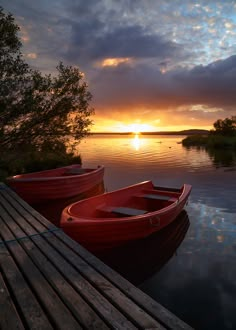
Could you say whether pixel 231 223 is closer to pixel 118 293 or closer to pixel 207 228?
pixel 207 228

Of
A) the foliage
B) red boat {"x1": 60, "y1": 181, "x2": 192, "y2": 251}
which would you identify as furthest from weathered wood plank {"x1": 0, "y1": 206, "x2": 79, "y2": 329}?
the foliage

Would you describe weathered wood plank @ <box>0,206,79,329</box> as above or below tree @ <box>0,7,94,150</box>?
below

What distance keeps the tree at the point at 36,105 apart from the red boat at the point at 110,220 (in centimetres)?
420

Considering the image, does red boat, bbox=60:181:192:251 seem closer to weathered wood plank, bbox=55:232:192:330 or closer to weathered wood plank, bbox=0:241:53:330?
weathered wood plank, bbox=55:232:192:330

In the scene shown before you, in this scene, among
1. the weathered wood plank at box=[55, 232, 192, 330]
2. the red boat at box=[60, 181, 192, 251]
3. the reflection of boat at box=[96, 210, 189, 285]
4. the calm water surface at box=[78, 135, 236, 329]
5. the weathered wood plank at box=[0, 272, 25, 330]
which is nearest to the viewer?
the weathered wood plank at box=[0, 272, 25, 330]

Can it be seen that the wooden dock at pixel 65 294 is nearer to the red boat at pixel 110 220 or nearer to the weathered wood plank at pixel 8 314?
the weathered wood plank at pixel 8 314

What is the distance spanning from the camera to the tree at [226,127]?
6969 cm

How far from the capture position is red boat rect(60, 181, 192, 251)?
6.31 metres

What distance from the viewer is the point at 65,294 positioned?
3211 mm

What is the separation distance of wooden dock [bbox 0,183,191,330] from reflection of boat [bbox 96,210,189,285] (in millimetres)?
2316

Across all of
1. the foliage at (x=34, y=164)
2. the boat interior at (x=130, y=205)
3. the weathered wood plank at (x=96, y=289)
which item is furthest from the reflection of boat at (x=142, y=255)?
the foliage at (x=34, y=164)

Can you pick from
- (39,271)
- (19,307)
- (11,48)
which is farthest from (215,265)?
(11,48)

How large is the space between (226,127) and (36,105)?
2824 inches

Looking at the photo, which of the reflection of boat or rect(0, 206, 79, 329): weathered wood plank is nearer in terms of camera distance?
rect(0, 206, 79, 329): weathered wood plank
